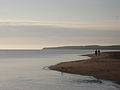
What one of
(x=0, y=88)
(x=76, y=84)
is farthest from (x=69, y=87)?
(x=0, y=88)

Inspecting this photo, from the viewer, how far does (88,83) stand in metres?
31.0

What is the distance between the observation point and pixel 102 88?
27812 millimetres

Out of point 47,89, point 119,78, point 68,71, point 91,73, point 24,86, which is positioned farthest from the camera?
point 68,71

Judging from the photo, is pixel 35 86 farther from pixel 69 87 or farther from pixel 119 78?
pixel 119 78

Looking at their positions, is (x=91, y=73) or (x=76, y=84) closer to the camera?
(x=76, y=84)

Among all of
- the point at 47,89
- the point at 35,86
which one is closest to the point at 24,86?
the point at 35,86

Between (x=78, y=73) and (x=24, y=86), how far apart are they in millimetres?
12737

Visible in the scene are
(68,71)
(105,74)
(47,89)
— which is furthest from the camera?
(68,71)

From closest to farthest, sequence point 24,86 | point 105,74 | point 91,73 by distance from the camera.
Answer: point 24,86, point 105,74, point 91,73

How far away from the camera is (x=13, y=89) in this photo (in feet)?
91.2

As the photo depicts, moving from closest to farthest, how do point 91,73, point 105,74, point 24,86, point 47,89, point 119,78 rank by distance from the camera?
point 47,89
point 24,86
point 119,78
point 105,74
point 91,73

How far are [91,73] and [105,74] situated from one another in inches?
117

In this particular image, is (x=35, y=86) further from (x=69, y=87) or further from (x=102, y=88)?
(x=102, y=88)

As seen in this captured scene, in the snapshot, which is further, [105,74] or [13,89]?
[105,74]
